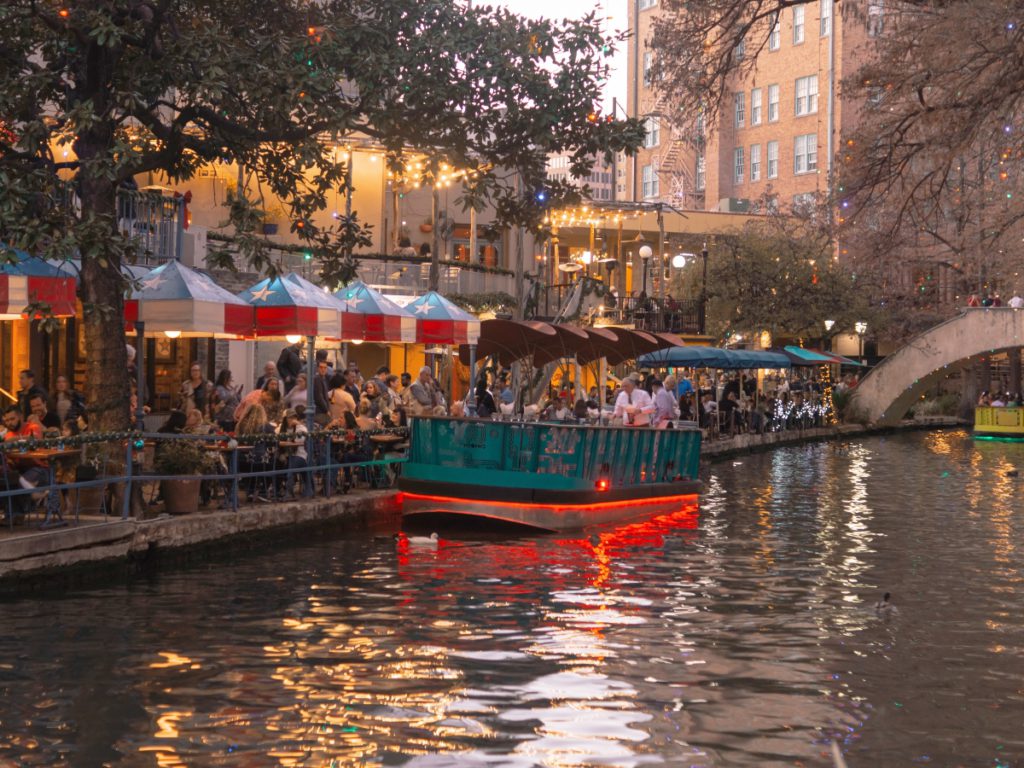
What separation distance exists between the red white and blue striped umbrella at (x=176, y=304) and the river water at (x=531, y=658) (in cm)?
289

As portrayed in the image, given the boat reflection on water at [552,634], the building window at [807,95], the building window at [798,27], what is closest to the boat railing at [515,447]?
the boat reflection on water at [552,634]

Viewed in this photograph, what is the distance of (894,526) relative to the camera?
73.9 ft

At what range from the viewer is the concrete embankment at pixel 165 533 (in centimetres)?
1427

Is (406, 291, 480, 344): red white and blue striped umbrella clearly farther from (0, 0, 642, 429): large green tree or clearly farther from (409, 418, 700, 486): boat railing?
(0, 0, 642, 429): large green tree

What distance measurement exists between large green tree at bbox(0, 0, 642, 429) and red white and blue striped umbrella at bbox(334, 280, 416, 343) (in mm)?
2616

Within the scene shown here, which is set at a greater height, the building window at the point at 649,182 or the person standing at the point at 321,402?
the building window at the point at 649,182

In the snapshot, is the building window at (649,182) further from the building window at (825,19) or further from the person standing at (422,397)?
the person standing at (422,397)

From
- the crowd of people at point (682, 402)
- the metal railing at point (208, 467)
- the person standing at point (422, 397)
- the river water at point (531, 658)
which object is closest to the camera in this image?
the river water at point (531, 658)

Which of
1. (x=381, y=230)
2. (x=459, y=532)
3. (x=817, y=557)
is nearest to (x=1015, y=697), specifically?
(x=817, y=557)

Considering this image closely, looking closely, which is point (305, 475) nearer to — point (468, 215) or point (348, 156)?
point (348, 156)

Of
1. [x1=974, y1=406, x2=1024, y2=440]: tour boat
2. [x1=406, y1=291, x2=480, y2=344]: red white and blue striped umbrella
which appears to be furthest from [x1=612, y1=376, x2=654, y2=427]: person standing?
[x1=974, y1=406, x2=1024, y2=440]: tour boat

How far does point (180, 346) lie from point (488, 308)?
36.5ft

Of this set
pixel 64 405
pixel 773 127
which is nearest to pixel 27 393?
pixel 64 405

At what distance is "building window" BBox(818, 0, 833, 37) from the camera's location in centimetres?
7206
